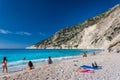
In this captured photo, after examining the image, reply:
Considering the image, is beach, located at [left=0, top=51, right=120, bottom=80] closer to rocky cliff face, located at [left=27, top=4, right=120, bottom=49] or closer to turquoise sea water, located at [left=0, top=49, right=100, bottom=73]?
turquoise sea water, located at [left=0, top=49, right=100, bottom=73]

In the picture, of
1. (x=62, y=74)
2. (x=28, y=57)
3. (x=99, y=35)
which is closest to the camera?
(x=62, y=74)

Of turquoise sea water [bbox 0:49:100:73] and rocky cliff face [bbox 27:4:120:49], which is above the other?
rocky cliff face [bbox 27:4:120:49]

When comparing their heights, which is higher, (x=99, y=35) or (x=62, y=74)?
(x=99, y=35)

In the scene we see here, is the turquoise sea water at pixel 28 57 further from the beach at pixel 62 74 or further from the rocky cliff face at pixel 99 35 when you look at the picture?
the rocky cliff face at pixel 99 35

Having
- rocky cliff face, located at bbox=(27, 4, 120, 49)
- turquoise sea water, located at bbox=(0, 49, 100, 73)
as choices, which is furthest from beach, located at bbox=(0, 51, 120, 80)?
rocky cliff face, located at bbox=(27, 4, 120, 49)

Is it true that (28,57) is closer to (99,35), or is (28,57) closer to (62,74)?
(62,74)

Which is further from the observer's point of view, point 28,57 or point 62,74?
point 28,57

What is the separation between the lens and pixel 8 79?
13.8 metres

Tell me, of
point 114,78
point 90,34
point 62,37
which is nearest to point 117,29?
point 90,34

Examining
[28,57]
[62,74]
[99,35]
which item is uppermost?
[99,35]

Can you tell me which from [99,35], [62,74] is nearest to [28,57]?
[62,74]

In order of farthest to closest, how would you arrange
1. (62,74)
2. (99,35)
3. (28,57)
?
(99,35)
(28,57)
(62,74)

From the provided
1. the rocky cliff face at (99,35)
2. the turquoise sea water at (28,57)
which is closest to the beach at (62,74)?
the turquoise sea water at (28,57)

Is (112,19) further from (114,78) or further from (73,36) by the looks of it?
(114,78)
